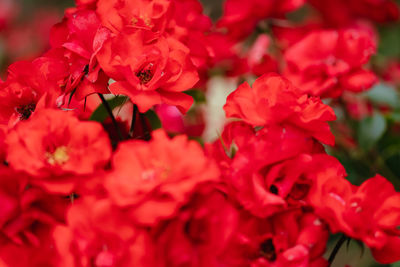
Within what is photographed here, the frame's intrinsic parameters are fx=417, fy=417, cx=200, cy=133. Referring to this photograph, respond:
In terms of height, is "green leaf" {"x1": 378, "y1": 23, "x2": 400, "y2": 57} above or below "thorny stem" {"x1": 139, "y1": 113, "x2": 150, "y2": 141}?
below

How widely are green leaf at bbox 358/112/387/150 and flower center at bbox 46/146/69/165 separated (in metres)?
0.50

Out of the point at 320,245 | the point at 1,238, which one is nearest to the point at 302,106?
Answer: the point at 320,245

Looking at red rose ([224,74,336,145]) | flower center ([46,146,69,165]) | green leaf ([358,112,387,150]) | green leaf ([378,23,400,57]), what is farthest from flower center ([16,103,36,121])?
green leaf ([378,23,400,57])

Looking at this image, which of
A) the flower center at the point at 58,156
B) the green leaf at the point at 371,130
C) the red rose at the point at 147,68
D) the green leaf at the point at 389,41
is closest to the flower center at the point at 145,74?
the red rose at the point at 147,68

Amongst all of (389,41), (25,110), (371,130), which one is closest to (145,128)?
(25,110)

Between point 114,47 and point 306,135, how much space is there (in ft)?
0.66

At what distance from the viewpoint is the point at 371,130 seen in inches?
26.5

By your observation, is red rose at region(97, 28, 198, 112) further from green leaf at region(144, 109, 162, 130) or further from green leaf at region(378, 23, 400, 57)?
green leaf at region(378, 23, 400, 57)

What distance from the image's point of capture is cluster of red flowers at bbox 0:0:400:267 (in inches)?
12.2

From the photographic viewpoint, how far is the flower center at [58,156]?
0.35m

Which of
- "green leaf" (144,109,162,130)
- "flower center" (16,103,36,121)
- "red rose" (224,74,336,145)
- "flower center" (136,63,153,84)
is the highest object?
"flower center" (136,63,153,84)

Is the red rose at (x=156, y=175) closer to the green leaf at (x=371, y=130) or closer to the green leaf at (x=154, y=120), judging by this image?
the green leaf at (x=154, y=120)

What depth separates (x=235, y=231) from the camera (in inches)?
12.9

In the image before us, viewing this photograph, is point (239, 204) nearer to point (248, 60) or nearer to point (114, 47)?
point (114, 47)
